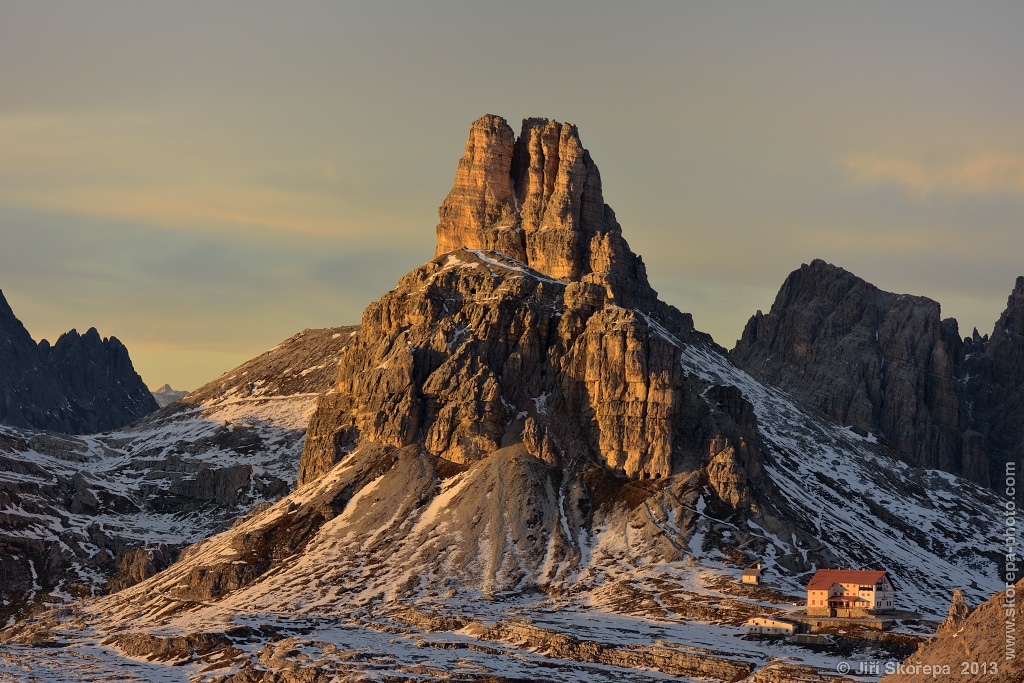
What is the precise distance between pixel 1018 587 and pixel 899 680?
62.5 feet

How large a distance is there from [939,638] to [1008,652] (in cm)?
2203

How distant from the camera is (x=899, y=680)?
161250 millimetres

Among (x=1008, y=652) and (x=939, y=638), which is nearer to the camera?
(x=1008, y=652)

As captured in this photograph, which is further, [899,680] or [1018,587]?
[899,680]

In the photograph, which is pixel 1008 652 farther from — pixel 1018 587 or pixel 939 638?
pixel 939 638

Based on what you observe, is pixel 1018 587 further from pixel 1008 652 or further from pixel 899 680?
pixel 899 680

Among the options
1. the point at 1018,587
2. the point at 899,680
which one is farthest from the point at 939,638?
the point at 1018,587

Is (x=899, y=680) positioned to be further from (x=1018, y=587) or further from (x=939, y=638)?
(x=1018, y=587)

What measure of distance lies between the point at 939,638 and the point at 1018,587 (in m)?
18.0

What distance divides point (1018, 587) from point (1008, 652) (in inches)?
295

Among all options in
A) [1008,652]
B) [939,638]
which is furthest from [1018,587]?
[939,638]

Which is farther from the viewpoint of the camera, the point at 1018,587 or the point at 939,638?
the point at 939,638

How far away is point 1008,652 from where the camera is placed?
14150 centimetres

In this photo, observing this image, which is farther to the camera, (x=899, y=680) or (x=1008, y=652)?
(x=899, y=680)
